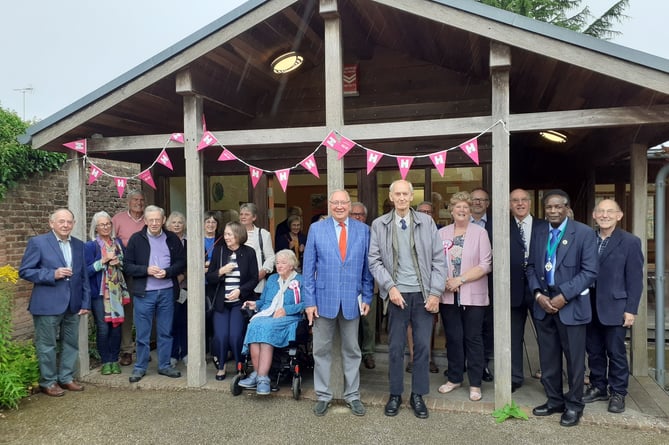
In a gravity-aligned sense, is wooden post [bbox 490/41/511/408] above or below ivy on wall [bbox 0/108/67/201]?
below

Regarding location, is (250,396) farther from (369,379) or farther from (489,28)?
(489,28)

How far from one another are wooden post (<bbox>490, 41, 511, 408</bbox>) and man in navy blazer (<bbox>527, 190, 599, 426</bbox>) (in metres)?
0.22

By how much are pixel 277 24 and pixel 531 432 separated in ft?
13.4

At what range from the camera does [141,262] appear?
466 centimetres

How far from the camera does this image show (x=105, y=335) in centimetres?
491

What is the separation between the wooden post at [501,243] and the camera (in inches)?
151

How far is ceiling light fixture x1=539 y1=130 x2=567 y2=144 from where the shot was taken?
6.41 m

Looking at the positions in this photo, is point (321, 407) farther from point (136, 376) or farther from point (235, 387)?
point (136, 376)

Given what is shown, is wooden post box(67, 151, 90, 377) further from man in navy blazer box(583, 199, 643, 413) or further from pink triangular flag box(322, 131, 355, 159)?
man in navy blazer box(583, 199, 643, 413)

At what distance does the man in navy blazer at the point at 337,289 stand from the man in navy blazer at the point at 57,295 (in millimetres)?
2289

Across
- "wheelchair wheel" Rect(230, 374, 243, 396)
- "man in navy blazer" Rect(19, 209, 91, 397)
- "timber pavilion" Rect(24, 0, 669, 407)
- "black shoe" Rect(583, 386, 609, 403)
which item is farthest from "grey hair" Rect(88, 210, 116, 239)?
"black shoe" Rect(583, 386, 609, 403)

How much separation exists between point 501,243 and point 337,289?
1378mm

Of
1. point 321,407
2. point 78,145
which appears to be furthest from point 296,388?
point 78,145

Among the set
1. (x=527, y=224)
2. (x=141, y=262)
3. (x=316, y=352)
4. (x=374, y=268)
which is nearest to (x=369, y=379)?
(x=316, y=352)
